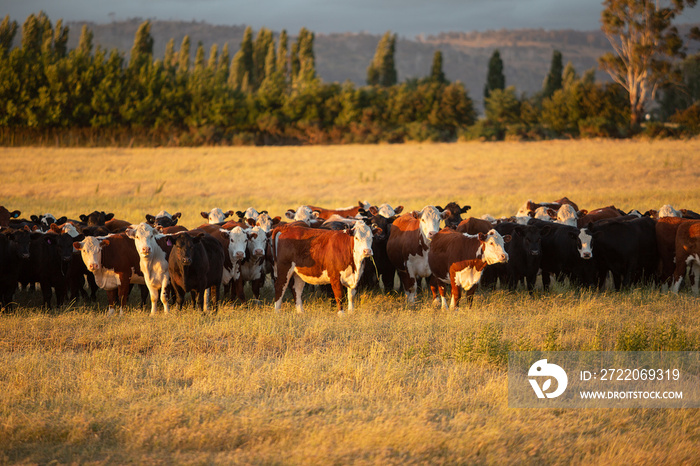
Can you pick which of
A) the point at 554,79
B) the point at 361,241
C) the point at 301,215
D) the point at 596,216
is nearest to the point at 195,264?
the point at 361,241

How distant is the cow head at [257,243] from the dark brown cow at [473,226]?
385 cm

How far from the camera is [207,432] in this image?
639cm

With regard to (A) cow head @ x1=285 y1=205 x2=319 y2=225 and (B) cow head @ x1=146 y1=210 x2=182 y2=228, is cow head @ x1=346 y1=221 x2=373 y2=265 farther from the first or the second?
A: (B) cow head @ x1=146 y1=210 x2=182 y2=228

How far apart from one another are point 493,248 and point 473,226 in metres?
2.84

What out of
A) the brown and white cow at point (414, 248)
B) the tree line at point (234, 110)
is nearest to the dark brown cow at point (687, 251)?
the brown and white cow at point (414, 248)

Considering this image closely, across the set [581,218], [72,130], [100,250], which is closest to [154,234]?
[100,250]

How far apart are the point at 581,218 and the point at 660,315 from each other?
5.30 meters

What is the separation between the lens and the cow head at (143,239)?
11089 mm

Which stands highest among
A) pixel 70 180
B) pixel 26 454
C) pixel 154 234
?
pixel 154 234

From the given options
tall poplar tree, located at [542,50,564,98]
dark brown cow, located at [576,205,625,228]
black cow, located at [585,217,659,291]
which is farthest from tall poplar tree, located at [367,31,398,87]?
black cow, located at [585,217,659,291]

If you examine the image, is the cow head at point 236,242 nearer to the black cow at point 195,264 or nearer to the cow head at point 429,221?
the black cow at point 195,264

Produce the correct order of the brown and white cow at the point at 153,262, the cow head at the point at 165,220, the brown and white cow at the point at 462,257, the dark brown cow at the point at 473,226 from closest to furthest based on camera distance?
1. the brown and white cow at the point at 462,257
2. the brown and white cow at the point at 153,262
3. the dark brown cow at the point at 473,226
4. the cow head at the point at 165,220

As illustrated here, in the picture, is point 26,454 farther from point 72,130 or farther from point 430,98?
point 430,98

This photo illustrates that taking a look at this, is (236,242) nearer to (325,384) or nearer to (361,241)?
(361,241)
